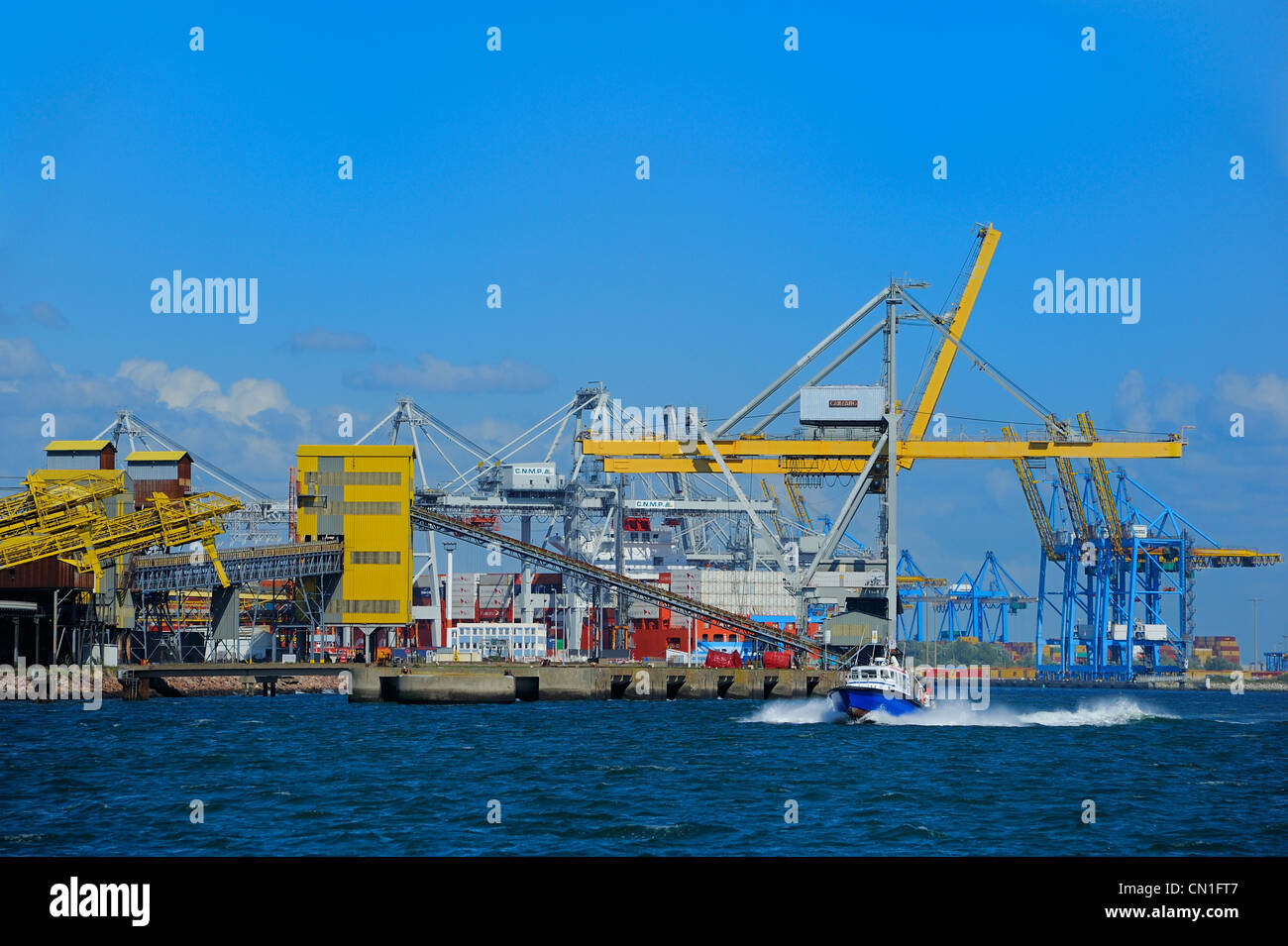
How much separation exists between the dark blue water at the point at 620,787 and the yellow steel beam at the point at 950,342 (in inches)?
962

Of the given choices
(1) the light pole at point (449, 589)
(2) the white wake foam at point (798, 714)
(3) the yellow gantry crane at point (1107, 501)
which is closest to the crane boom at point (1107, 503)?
(3) the yellow gantry crane at point (1107, 501)

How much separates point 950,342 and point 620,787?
181 ft

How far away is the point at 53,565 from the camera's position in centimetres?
7756

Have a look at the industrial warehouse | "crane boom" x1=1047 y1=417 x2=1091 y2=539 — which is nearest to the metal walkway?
the industrial warehouse

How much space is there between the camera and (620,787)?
37.0 meters

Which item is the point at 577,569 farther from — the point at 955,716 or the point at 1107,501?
the point at 1107,501

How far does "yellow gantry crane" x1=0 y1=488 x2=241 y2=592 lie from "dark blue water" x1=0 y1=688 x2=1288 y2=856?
578 inches

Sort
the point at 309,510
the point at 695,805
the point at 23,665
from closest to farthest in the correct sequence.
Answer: the point at 695,805, the point at 23,665, the point at 309,510

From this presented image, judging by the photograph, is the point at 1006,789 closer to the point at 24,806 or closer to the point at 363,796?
the point at 363,796

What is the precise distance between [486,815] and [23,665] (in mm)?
54454

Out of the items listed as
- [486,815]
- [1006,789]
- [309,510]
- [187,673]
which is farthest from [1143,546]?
[486,815]

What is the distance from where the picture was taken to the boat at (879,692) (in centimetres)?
5969

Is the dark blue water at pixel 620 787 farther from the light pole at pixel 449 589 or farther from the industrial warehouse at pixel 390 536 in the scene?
the light pole at pixel 449 589
